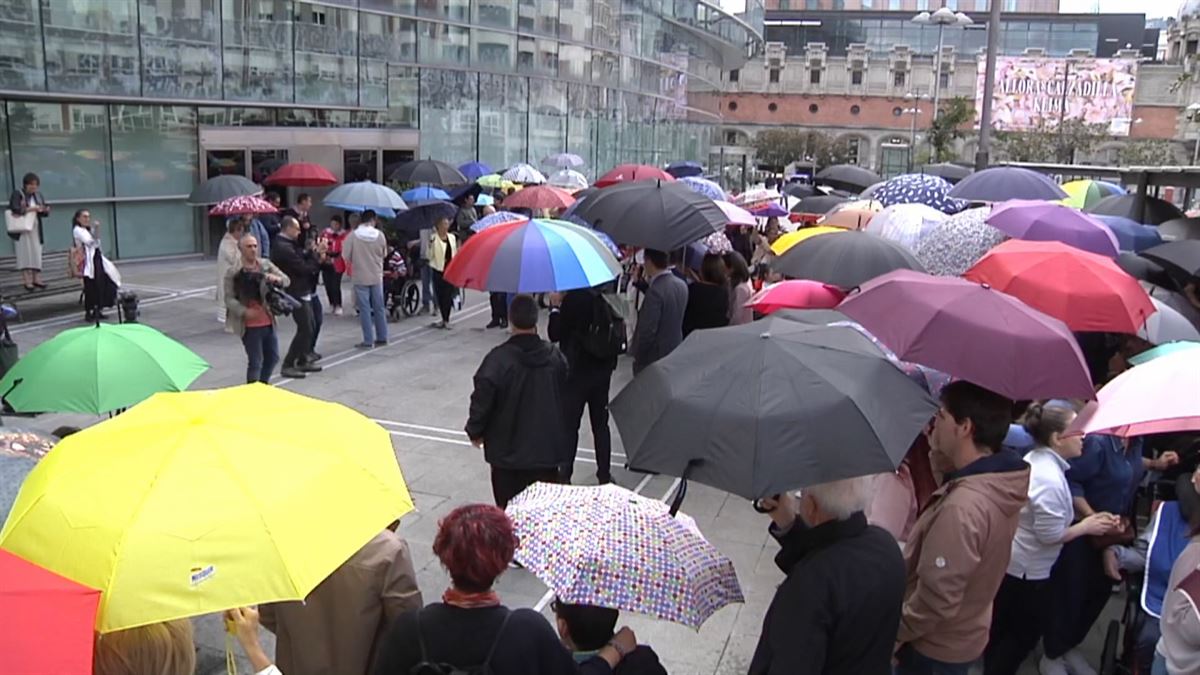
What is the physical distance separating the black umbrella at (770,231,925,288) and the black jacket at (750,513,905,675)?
424 centimetres

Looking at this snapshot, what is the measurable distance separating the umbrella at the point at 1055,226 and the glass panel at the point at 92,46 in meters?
15.3

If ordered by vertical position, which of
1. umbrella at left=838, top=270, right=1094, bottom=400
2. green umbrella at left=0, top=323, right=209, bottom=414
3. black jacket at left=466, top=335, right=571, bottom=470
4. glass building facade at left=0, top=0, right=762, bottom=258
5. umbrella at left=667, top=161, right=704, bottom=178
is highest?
glass building facade at left=0, top=0, right=762, bottom=258

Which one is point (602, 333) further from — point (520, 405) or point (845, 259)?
point (845, 259)

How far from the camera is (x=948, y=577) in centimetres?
354

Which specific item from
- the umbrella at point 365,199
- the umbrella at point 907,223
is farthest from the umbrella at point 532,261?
the umbrella at point 365,199

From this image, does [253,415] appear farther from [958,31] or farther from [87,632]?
[958,31]

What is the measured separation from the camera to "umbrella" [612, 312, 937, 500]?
3.08 metres

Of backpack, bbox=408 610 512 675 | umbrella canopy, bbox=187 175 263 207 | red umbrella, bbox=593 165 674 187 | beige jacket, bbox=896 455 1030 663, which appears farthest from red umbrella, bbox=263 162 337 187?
backpack, bbox=408 610 512 675

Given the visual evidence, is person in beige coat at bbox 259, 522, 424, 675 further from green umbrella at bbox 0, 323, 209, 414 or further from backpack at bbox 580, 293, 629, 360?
backpack at bbox 580, 293, 629, 360

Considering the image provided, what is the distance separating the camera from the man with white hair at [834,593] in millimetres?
2961

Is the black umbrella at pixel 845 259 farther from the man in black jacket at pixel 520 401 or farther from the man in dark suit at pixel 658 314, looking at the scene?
the man in black jacket at pixel 520 401

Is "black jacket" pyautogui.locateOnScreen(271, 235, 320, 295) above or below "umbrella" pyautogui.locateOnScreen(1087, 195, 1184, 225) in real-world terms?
below

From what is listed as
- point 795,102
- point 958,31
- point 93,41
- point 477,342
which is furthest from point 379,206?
point 958,31

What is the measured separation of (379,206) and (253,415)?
11042 millimetres
